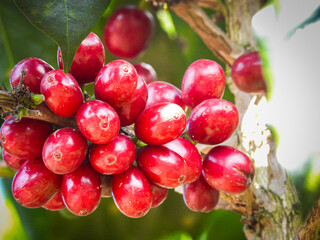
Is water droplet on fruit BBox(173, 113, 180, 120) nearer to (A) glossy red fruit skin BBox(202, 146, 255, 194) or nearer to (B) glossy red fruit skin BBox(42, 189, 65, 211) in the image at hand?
(A) glossy red fruit skin BBox(202, 146, 255, 194)

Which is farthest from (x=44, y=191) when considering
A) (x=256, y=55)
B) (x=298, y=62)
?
(x=256, y=55)

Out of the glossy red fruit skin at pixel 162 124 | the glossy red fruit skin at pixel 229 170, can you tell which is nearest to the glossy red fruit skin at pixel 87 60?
the glossy red fruit skin at pixel 162 124

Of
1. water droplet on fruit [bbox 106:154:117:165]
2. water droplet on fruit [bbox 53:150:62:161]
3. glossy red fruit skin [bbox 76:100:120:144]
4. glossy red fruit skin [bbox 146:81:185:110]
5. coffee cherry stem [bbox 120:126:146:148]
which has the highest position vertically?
glossy red fruit skin [bbox 76:100:120:144]

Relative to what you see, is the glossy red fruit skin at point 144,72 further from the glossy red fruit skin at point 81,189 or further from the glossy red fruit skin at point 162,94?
the glossy red fruit skin at point 81,189

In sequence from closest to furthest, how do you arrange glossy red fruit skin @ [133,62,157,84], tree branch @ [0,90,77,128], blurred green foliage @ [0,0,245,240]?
tree branch @ [0,90,77,128]
glossy red fruit skin @ [133,62,157,84]
blurred green foliage @ [0,0,245,240]

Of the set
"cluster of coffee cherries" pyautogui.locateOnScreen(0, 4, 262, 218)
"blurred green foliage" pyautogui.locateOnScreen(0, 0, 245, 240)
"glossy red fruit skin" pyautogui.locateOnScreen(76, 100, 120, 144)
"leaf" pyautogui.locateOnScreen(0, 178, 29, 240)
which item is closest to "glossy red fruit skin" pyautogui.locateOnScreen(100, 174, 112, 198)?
"cluster of coffee cherries" pyautogui.locateOnScreen(0, 4, 262, 218)

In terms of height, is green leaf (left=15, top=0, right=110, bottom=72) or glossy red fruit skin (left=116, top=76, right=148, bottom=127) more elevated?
green leaf (left=15, top=0, right=110, bottom=72)

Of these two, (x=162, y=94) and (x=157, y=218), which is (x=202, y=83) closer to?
(x=162, y=94)
